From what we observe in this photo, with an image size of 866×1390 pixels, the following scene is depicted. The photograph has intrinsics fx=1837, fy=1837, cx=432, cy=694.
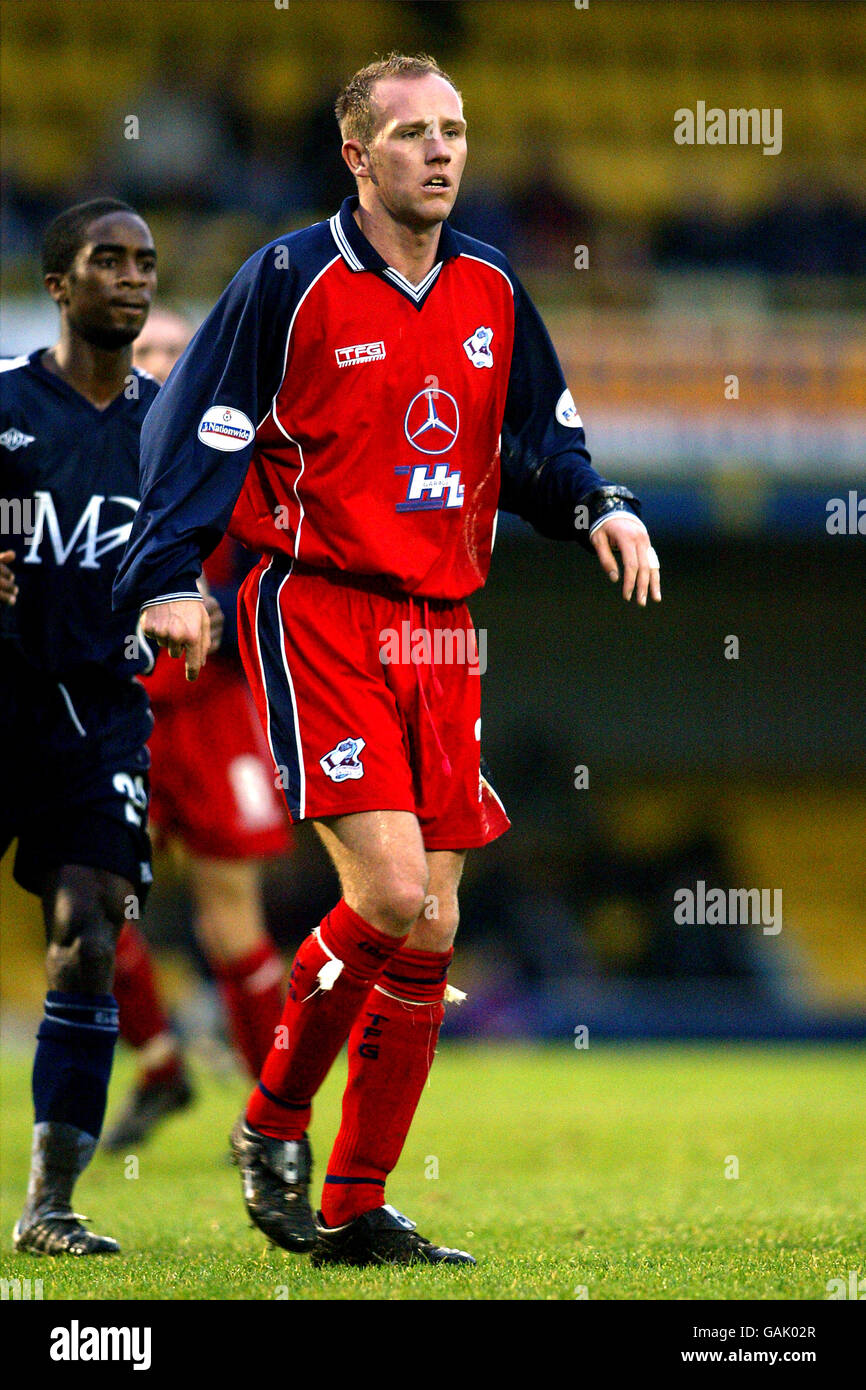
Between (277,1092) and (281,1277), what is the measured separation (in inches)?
17.6

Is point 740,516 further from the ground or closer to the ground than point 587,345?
closer to the ground

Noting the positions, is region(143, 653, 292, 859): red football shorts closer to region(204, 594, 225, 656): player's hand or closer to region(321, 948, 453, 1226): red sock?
region(204, 594, 225, 656): player's hand

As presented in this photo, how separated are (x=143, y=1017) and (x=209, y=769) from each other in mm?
961

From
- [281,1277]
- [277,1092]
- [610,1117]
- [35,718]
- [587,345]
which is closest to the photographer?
[281,1277]

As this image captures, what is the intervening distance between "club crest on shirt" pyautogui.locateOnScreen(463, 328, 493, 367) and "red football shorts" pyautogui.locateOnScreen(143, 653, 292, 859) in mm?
2166

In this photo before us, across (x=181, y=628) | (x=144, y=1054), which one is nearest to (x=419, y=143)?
(x=181, y=628)

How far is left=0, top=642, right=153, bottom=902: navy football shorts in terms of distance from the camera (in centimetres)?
449

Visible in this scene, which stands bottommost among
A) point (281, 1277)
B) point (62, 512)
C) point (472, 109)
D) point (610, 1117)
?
point (610, 1117)

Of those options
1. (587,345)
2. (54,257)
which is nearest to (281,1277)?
(54,257)

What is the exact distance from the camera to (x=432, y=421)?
13.1 ft

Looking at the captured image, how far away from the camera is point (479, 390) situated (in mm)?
4105

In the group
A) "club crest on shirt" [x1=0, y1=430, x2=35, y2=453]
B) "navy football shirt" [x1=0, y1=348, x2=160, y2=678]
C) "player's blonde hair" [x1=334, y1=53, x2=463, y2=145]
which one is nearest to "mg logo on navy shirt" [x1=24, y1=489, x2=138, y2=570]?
"navy football shirt" [x1=0, y1=348, x2=160, y2=678]
